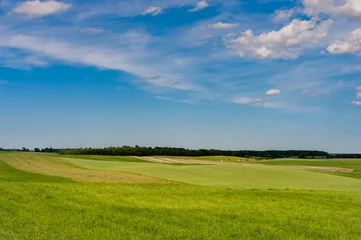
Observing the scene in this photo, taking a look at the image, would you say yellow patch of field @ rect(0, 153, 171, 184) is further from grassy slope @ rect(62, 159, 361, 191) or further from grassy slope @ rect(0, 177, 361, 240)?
grassy slope @ rect(0, 177, 361, 240)

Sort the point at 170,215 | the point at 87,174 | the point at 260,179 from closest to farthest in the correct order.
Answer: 1. the point at 170,215
2. the point at 260,179
3. the point at 87,174

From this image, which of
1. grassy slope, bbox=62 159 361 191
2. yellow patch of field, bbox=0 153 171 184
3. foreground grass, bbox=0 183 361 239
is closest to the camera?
foreground grass, bbox=0 183 361 239

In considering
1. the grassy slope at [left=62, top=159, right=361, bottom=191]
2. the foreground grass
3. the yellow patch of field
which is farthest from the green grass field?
the yellow patch of field

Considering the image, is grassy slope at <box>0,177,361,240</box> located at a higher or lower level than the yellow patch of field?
higher

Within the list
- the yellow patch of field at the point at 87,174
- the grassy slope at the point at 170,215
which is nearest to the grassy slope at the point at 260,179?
the yellow patch of field at the point at 87,174

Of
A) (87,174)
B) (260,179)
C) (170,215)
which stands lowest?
(87,174)

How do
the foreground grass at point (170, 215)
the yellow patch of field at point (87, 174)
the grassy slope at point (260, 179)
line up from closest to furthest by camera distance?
the foreground grass at point (170, 215)
the grassy slope at point (260, 179)
the yellow patch of field at point (87, 174)

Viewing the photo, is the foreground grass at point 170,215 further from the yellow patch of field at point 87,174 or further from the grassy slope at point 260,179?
the yellow patch of field at point 87,174

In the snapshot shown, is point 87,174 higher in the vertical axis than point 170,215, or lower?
lower

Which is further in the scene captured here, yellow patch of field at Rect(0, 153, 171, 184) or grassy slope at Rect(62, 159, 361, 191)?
yellow patch of field at Rect(0, 153, 171, 184)

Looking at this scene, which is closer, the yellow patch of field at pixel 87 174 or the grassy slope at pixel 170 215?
the grassy slope at pixel 170 215

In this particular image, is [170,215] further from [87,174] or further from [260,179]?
[87,174]

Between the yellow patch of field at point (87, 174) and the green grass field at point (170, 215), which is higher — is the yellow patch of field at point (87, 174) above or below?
below

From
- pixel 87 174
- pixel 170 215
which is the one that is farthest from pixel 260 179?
pixel 170 215
